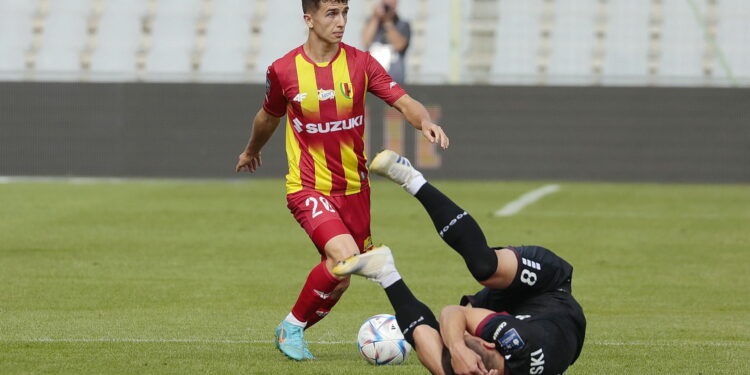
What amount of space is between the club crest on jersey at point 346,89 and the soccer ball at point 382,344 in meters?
1.25

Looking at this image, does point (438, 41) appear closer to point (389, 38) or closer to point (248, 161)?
point (389, 38)

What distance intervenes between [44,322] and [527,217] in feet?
27.4

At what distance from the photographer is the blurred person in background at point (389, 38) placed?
1931 cm

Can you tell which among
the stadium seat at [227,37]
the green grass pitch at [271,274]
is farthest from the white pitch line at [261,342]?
the stadium seat at [227,37]

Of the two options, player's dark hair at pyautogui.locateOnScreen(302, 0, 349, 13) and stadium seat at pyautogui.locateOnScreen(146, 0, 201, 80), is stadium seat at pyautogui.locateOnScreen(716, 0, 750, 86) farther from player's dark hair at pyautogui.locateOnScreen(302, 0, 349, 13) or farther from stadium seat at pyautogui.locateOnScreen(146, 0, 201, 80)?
player's dark hair at pyautogui.locateOnScreen(302, 0, 349, 13)

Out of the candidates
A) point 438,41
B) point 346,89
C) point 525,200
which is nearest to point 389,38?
point 525,200

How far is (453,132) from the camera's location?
20.3m

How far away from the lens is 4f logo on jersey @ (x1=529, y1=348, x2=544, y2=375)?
18.8ft

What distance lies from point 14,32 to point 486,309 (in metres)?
19.9

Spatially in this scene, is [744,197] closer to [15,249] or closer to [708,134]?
[708,134]

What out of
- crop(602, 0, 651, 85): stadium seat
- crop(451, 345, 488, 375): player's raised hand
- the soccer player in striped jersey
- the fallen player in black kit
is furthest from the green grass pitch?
crop(602, 0, 651, 85): stadium seat

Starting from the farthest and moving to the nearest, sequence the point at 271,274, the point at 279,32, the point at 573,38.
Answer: the point at 279,32 < the point at 573,38 < the point at 271,274

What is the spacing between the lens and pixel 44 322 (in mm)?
8117

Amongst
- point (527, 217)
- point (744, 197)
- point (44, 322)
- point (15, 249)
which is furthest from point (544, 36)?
point (44, 322)
